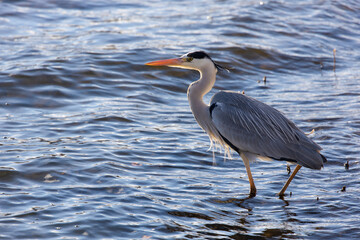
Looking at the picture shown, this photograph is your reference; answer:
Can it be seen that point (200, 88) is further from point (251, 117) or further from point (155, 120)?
point (155, 120)

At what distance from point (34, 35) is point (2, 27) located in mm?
920

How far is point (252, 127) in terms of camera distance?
703 cm

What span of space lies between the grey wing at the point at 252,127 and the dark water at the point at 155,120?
1.75ft

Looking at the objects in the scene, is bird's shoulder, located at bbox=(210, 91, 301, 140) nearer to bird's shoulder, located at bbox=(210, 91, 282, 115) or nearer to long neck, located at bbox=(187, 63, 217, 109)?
bird's shoulder, located at bbox=(210, 91, 282, 115)

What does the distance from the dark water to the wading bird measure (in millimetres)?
486

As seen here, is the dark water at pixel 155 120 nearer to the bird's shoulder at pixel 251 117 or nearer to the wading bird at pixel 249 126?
the wading bird at pixel 249 126

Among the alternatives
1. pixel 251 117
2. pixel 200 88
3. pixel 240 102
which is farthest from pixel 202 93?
pixel 251 117

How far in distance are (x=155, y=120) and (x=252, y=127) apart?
2.42 metres

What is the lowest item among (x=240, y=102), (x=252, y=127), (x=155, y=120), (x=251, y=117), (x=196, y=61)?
(x=155, y=120)

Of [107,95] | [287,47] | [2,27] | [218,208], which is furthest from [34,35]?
[218,208]

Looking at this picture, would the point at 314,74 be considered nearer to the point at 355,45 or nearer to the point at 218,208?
the point at 355,45

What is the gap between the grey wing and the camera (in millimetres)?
6914

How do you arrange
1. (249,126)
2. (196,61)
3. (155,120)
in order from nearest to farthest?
(249,126) → (196,61) → (155,120)

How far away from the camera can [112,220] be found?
18.6ft
